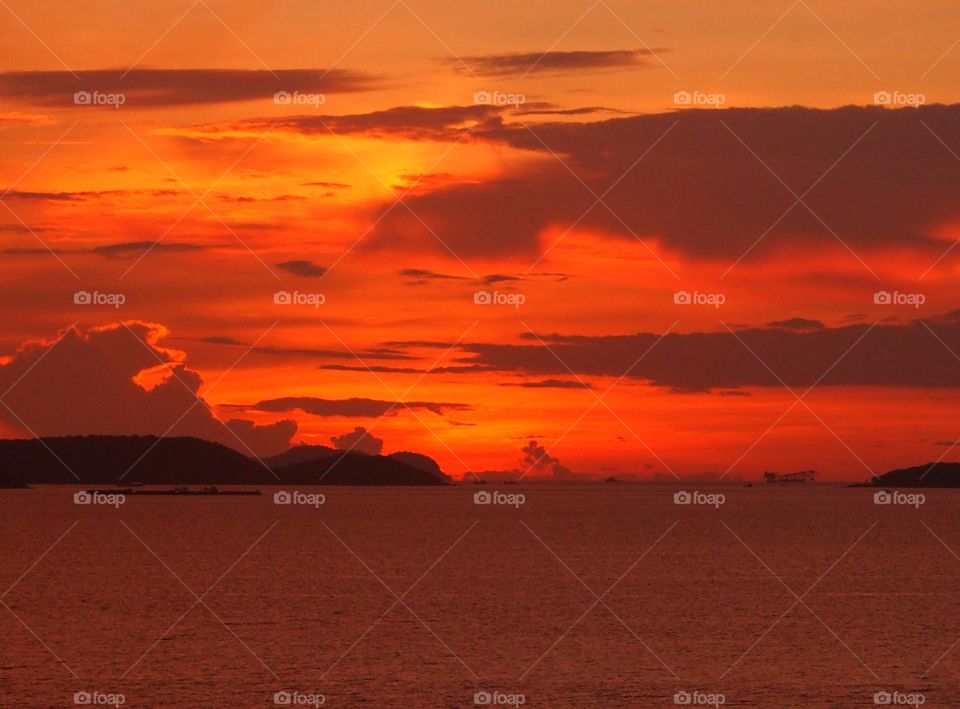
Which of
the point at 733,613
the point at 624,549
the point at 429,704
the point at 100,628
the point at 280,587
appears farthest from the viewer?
the point at 624,549

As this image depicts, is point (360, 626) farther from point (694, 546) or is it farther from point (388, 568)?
point (694, 546)

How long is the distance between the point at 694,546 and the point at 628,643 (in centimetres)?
9379

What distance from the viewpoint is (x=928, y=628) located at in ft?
276

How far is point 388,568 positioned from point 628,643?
5352 centimetres

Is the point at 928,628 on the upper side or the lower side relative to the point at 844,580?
lower

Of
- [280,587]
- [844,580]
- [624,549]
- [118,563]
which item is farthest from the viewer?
[624,549]

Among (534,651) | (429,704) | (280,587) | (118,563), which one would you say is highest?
(118,563)

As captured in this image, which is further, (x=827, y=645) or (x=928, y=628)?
(x=928, y=628)

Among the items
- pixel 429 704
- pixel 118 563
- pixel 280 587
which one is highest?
pixel 118 563

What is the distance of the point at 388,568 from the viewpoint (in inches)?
4990

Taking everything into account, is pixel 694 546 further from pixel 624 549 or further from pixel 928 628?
pixel 928 628

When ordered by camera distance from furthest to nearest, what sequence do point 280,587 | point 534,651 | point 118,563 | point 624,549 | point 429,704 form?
1. point 624,549
2. point 118,563
3. point 280,587
4. point 534,651
5. point 429,704

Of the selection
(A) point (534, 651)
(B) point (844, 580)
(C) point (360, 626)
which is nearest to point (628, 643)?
(A) point (534, 651)

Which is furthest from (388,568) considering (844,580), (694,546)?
(694,546)
